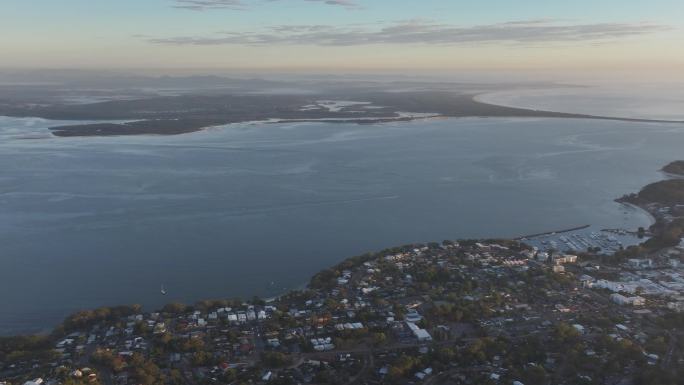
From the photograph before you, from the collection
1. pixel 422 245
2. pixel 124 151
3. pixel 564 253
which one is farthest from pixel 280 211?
pixel 124 151

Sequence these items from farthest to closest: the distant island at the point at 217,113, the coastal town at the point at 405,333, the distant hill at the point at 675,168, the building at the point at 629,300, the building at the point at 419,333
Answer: the distant island at the point at 217,113 → the distant hill at the point at 675,168 → the building at the point at 629,300 → the building at the point at 419,333 → the coastal town at the point at 405,333

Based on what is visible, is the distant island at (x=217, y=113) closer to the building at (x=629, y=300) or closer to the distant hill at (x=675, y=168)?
the distant hill at (x=675, y=168)

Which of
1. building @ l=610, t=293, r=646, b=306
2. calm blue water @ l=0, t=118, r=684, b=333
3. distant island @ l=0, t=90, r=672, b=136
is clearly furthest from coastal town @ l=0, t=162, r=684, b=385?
distant island @ l=0, t=90, r=672, b=136

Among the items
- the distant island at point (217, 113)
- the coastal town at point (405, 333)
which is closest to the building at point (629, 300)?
the coastal town at point (405, 333)

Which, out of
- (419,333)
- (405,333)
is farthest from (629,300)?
(405,333)

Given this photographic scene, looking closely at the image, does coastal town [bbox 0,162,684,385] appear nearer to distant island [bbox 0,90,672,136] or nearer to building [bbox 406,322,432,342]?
building [bbox 406,322,432,342]

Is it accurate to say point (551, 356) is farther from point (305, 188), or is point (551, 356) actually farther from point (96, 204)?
point (96, 204)

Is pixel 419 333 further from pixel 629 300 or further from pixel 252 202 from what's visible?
pixel 252 202
